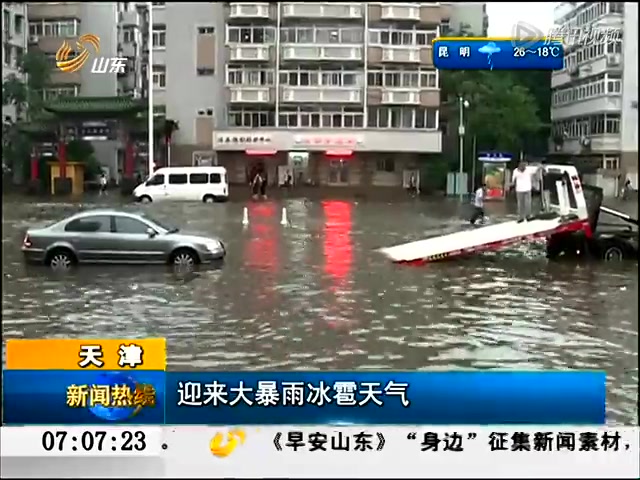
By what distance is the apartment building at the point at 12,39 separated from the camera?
2.80 metres

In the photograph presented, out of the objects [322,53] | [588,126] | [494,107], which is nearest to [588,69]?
[588,126]

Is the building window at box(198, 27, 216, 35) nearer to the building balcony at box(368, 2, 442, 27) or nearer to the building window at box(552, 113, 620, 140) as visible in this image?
the building balcony at box(368, 2, 442, 27)

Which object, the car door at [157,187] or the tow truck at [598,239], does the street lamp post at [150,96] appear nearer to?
the car door at [157,187]

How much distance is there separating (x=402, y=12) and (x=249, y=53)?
497 millimetres

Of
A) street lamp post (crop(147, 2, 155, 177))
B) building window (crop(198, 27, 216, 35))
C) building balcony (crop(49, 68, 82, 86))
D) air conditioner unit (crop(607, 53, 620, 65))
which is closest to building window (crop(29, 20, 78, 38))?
building balcony (crop(49, 68, 82, 86))

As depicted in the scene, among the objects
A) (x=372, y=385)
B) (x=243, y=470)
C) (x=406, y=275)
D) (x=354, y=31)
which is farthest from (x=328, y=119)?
(x=243, y=470)

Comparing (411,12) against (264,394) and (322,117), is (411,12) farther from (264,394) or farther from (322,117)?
(264,394)

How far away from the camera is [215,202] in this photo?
116 inches

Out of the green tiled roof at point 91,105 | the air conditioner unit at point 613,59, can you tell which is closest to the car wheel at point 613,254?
the air conditioner unit at point 613,59

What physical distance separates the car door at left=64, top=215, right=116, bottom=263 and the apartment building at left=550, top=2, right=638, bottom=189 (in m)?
1.43

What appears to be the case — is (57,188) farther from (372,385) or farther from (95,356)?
(372,385)

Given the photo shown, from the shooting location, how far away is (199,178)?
294 cm

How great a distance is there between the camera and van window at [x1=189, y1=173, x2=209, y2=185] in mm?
2936

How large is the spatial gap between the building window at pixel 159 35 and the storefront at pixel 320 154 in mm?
324
